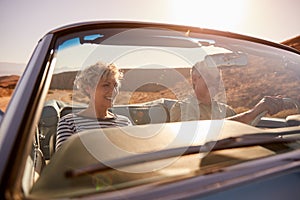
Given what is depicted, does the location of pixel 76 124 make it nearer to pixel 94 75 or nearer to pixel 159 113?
pixel 94 75

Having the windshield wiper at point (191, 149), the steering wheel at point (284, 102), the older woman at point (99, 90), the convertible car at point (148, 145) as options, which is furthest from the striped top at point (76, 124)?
the windshield wiper at point (191, 149)

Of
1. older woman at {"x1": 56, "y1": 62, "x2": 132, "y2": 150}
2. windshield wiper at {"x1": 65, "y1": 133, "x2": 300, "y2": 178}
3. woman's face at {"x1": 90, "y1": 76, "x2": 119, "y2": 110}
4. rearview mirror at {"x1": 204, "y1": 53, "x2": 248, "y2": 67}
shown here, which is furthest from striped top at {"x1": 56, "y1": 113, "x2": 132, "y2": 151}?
windshield wiper at {"x1": 65, "y1": 133, "x2": 300, "y2": 178}

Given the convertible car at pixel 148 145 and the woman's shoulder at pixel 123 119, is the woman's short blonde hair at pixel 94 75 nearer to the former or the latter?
the woman's shoulder at pixel 123 119

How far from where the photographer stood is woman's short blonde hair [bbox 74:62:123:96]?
9.75 feet

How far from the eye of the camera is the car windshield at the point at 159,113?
117 centimetres

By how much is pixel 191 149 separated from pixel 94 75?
188 cm

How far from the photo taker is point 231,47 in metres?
2.17

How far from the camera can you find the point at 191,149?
4.52ft

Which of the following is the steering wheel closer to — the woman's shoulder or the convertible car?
the convertible car

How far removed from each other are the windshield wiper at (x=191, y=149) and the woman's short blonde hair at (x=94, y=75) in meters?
1.74

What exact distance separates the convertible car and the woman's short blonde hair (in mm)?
675

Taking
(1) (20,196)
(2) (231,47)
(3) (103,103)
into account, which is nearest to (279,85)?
(2) (231,47)

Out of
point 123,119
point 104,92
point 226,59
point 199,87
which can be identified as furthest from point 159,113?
point 226,59

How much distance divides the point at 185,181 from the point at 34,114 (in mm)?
569
